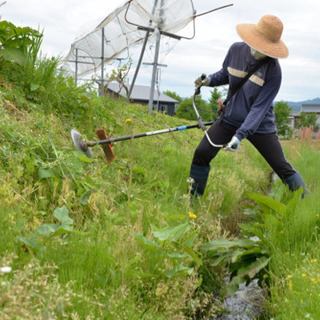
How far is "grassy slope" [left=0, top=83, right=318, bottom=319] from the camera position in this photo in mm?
2018

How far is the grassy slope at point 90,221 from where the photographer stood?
79.4 inches

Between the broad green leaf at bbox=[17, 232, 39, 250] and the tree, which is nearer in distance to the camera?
the broad green leaf at bbox=[17, 232, 39, 250]

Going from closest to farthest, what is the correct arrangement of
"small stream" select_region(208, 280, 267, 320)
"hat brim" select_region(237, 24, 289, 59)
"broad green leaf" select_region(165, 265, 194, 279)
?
"broad green leaf" select_region(165, 265, 194, 279) < "small stream" select_region(208, 280, 267, 320) < "hat brim" select_region(237, 24, 289, 59)

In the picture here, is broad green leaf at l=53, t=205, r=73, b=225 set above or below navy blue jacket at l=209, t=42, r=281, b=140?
below

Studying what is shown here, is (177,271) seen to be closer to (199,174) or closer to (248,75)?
(199,174)

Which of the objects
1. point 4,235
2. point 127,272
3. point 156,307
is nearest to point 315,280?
point 156,307

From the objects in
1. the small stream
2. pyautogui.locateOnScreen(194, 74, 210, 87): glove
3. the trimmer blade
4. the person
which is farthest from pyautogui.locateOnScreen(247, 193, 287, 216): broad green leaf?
the trimmer blade

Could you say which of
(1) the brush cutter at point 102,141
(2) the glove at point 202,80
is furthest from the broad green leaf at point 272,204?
(2) the glove at point 202,80

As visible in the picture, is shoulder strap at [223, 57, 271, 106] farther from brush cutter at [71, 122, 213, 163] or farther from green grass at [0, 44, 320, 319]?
green grass at [0, 44, 320, 319]

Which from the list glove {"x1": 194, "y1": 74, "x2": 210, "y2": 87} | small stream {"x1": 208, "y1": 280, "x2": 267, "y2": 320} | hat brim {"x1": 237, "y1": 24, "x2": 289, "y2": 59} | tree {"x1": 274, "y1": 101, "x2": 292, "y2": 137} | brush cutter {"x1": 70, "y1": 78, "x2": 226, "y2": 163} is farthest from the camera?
tree {"x1": 274, "y1": 101, "x2": 292, "y2": 137}

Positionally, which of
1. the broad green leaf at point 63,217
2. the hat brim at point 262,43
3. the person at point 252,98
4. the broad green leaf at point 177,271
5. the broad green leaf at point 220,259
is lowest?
the broad green leaf at point 220,259

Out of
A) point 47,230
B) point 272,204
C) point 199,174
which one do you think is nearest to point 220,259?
point 272,204

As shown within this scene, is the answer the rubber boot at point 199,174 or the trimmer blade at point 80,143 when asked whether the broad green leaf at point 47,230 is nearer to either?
the trimmer blade at point 80,143

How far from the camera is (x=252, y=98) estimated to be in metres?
4.17
